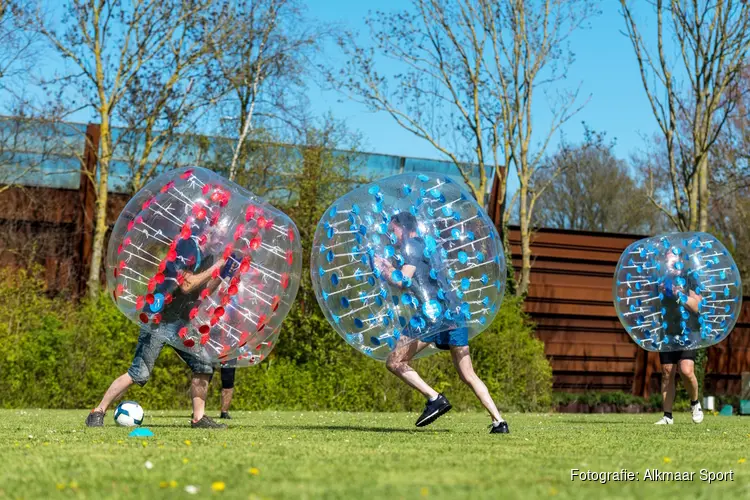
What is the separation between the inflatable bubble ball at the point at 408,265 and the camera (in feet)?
25.0

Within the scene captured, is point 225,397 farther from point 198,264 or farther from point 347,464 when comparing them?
point 347,464

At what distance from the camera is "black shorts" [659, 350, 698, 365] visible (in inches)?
436

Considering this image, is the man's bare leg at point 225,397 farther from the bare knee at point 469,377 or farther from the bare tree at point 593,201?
the bare tree at point 593,201

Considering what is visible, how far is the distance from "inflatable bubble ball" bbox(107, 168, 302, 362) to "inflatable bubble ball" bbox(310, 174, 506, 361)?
0.61 metres

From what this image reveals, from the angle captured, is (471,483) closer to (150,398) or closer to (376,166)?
(150,398)

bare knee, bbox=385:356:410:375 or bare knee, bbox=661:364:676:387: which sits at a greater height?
bare knee, bbox=385:356:410:375

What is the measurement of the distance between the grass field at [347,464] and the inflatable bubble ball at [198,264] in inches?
35.6

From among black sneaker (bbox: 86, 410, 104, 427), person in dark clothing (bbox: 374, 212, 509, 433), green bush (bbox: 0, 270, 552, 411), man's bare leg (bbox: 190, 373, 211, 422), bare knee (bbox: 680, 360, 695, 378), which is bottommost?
green bush (bbox: 0, 270, 552, 411)

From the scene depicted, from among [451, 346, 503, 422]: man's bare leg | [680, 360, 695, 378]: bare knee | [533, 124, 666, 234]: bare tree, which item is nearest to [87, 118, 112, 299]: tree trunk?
[680, 360, 695, 378]: bare knee

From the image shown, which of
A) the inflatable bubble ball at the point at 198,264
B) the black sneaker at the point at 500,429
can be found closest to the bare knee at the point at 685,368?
the black sneaker at the point at 500,429

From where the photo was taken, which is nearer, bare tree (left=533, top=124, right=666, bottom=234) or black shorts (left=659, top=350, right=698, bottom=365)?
black shorts (left=659, top=350, right=698, bottom=365)

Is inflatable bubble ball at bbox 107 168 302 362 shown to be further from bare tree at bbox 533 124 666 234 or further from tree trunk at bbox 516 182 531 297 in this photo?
bare tree at bbox 533 124 666 234

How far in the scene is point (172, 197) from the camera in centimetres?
808

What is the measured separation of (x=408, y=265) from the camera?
299 inches
